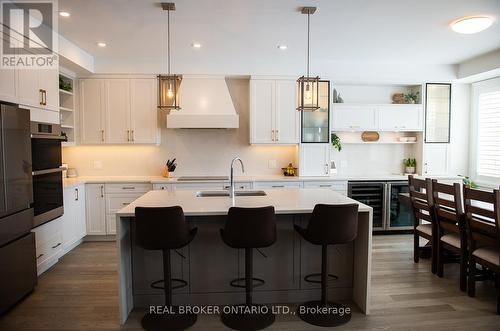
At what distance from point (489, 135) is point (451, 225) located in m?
2.96

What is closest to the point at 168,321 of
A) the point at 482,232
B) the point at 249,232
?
the point at 249,232

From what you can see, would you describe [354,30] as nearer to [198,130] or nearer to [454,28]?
[454,28]

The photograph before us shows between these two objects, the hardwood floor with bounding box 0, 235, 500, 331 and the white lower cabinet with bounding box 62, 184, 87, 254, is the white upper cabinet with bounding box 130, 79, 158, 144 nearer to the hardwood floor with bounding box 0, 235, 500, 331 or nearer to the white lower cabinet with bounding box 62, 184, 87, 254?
the white lower cabinet with bounding box 62, 184, 87, 254

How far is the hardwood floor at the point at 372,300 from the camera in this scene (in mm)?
2520

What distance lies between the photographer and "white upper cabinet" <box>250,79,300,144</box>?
4930mm

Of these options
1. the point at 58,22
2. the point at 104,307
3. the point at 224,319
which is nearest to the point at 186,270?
the point at 224,319

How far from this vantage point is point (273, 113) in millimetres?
4973

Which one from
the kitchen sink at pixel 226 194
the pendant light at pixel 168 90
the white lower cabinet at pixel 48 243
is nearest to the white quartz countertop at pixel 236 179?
the white lower cabinet at pixel 48 243

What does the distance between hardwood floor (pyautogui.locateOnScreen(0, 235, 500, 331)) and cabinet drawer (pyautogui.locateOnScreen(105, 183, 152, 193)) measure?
1.13 m

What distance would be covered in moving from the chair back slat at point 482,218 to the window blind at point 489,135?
2851mm

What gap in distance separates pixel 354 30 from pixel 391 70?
1806 mm

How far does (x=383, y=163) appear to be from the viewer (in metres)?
5.56

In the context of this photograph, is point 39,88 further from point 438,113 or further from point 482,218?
point 438,113

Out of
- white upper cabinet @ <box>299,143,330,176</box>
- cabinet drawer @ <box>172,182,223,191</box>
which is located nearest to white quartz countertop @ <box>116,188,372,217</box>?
cabinet drawer @ <box>172,182,223,191</box>
